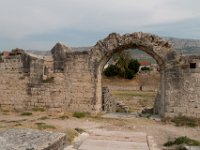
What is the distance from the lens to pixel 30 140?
16.5 feet

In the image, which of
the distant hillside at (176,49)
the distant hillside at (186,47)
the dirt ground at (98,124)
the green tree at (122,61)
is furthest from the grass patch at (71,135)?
the green tree at (122,61)

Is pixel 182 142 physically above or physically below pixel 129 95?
below

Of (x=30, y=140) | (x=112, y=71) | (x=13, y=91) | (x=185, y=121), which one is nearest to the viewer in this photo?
(x=30, y=140)

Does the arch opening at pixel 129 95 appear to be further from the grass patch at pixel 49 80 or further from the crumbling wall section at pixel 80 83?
the grass patch at pixel 49 80

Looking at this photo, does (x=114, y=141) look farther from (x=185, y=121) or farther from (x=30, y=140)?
(x=30, y=140)

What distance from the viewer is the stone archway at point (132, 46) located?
46.7ft

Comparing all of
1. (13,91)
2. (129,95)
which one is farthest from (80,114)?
(129,95)

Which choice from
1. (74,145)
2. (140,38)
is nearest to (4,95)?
(140,38)

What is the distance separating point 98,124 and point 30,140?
7931 mm

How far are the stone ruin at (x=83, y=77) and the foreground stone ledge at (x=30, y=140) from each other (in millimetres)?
9006

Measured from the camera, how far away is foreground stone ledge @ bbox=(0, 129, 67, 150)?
4.64 m

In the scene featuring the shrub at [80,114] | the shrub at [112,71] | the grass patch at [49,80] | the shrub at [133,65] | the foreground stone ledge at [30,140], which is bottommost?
the shrub at [80,114]

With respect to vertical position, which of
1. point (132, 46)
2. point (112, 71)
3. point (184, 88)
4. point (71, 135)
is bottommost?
point (71, 135)

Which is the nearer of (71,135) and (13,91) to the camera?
(71,135)
